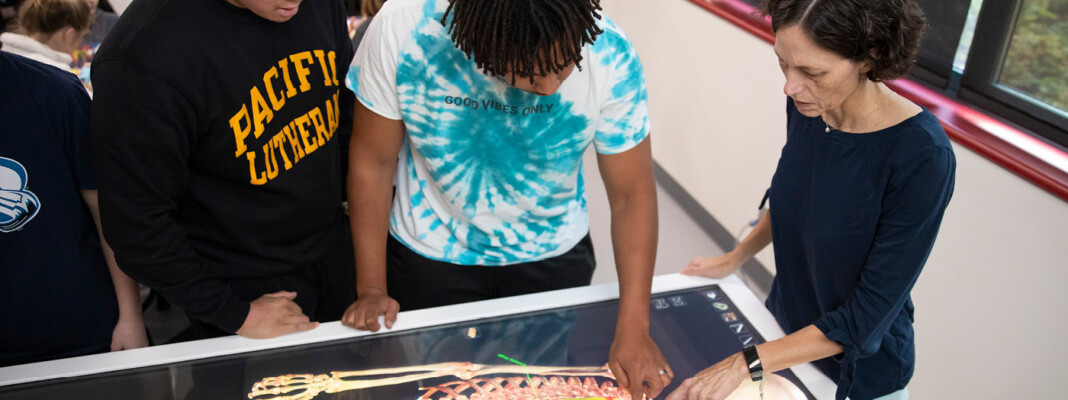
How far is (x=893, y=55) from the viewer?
978 mm

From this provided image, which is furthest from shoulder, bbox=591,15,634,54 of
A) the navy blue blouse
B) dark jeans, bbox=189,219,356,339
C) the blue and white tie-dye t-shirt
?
dark jeans, bbox=189,219,356,339

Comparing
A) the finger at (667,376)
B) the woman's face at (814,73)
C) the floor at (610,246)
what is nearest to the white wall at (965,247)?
the floor at (610,246)

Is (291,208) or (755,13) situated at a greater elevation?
(755,13)

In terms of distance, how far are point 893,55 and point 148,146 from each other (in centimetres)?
99

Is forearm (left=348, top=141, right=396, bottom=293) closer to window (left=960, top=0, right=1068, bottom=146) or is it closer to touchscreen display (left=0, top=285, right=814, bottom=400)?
touchscreen display (left=0, top=285, right=814, bottom=400)

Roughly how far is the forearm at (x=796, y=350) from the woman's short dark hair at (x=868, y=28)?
1.25 ft

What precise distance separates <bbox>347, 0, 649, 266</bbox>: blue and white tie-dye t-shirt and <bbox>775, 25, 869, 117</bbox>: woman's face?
0.22 m

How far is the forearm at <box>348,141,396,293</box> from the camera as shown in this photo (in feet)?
4.15

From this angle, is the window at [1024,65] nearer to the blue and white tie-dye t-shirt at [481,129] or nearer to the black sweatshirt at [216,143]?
the blue and white tie-dye t-shirt at [481,129]

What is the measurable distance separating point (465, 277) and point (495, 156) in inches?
10.2

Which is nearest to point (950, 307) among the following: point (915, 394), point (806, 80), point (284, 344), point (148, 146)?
point (915, 394)

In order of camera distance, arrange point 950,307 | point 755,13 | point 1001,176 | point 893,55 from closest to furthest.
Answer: point 893,55 < point 755,13 < point 1001,176 < point 950,307

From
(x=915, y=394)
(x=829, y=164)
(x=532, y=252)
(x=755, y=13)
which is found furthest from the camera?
(x=915, y=394)

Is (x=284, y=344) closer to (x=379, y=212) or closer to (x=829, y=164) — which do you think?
(x=379, y=212)
